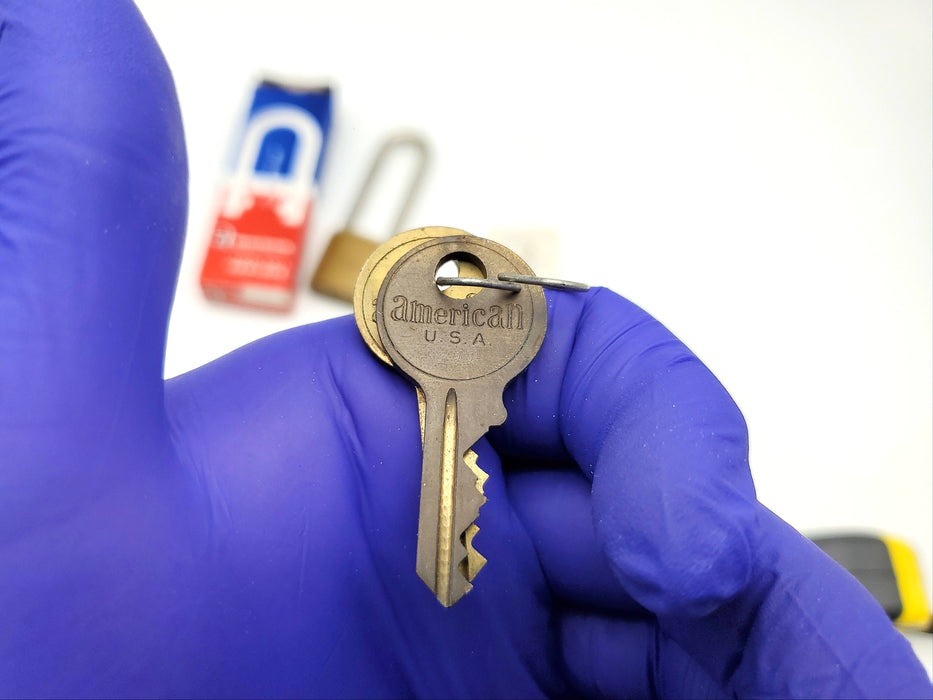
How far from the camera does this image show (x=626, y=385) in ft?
2.12

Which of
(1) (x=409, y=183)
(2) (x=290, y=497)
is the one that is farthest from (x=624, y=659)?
(1) (x=409, y=183)

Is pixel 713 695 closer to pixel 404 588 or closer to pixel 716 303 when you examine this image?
pixel 404 588

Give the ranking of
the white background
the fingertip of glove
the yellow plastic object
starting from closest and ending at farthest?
the fingertip of glove, the yellow plastic object, the white background

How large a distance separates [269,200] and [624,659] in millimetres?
804

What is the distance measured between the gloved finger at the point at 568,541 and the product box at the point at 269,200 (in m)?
0.55

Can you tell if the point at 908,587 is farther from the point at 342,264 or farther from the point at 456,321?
the point at 342,264

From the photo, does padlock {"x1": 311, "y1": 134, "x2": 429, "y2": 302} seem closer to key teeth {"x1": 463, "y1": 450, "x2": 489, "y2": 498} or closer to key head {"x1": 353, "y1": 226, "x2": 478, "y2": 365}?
key head {"x1": 353, "y1": 226, "x2": 478, "y2": 365}

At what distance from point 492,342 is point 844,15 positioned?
1068 mm

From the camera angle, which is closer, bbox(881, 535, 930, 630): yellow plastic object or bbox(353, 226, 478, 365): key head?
bbox(353, 226, 478, 365): key head

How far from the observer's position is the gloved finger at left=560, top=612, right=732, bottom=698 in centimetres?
67

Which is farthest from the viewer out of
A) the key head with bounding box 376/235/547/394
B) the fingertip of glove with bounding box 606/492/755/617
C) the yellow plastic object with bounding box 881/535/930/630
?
the yellow plastic object with bounding box 881/535/930/630

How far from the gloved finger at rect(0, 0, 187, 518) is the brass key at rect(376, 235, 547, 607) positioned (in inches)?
7.8

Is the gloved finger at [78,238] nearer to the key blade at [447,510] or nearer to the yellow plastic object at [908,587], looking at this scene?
the key blade at [447,510]

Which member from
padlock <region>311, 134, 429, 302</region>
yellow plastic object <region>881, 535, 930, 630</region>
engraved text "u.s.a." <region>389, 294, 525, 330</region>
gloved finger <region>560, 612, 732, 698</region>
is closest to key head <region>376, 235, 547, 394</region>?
engraved text "u.s.a." <region>389, 294, 525, 330</region>
